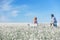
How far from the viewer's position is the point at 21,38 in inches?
256

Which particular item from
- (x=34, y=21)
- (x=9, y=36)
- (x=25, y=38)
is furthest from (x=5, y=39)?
(x=34, y=21)

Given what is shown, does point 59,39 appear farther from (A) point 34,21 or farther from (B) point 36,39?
(A) point 34,21

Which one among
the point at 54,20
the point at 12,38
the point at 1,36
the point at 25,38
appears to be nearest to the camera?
the point at 25,38

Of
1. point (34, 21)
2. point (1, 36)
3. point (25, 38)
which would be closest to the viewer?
point (25, 38)

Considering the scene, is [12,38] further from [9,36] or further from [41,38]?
[41,38]

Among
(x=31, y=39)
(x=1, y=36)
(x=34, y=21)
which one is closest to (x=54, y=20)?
(x=34, y=21)

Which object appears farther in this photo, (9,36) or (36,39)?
(9,36)

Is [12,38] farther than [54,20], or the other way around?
[54,20]

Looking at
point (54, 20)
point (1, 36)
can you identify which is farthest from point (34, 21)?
point (1, 36)

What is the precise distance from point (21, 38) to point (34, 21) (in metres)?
10.2

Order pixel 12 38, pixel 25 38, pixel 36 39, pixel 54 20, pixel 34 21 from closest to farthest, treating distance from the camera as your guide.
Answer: pixel 36 39
pixel 25 38
pixel 12 38
pixel 54 20
pixel 34 21

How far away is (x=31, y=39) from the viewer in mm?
5863

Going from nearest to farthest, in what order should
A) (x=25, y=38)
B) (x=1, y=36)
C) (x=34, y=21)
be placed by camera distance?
1. (x=25, y=38)
2. (x=1, y=36)
3. (x=34, y=21)

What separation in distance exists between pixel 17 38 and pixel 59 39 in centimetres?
143
